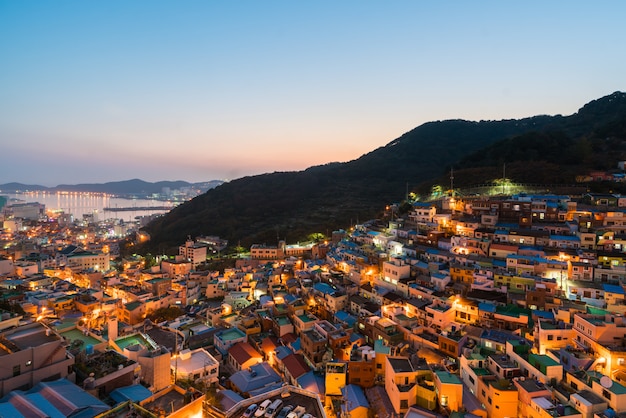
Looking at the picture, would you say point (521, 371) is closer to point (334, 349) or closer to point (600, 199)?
point (334, 349)

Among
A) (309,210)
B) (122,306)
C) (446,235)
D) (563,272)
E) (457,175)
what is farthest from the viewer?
(309,210)

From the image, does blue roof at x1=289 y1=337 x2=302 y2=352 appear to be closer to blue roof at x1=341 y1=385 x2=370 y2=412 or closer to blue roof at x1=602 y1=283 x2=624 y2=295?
blue roof at x1=341 y1=385 x2=370 y2=412

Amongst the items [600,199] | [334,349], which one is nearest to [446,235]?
[600,199]

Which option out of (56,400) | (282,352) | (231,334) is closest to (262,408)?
(56,400)

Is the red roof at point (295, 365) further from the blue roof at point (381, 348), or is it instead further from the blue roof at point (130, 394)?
the blue roof at point (130, 394)

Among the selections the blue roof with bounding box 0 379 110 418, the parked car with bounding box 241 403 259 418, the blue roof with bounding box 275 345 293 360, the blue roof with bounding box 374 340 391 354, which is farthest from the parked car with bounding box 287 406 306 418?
the blue roof with bounding box 275 345 293 360

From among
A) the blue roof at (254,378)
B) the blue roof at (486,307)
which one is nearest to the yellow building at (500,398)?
the blue roof at (486,307)
